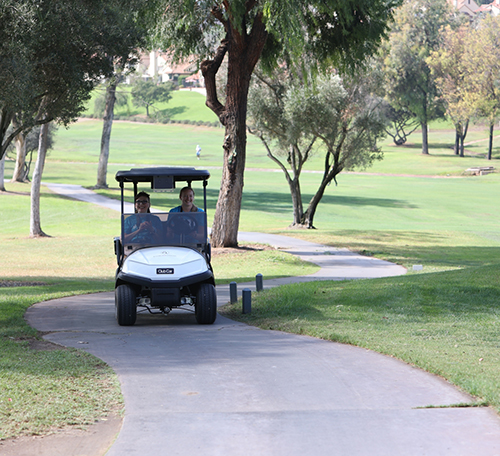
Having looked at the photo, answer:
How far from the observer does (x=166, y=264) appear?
368 inches

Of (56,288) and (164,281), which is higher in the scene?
(164,281)

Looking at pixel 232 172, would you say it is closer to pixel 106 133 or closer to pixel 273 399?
pixel 273 399

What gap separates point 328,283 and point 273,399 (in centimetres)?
776

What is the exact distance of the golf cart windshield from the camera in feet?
33.2

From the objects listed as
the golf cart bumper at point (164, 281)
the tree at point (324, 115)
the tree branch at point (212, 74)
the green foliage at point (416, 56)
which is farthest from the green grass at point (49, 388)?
the green foliage at point (416, 56)

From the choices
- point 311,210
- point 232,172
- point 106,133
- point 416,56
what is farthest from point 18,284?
point 416,56

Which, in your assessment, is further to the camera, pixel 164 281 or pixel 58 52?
pixel 58 52

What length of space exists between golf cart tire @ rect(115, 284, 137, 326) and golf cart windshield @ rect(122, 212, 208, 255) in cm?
87

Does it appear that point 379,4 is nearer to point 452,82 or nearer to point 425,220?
point 425,220

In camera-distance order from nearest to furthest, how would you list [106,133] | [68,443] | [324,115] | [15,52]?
[68,443] < [15,52] < [324,115] < [106,133]

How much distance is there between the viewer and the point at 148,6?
19.1m

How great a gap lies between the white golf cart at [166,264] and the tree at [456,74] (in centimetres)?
6542

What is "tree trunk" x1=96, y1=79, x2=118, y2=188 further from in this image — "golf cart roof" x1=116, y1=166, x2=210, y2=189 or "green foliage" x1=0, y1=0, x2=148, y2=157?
"golf cart roof" x1=116, y1=166, x2=210, y2=189

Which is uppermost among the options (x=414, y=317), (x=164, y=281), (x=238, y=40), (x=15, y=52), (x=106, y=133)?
(x=238, y=40)
